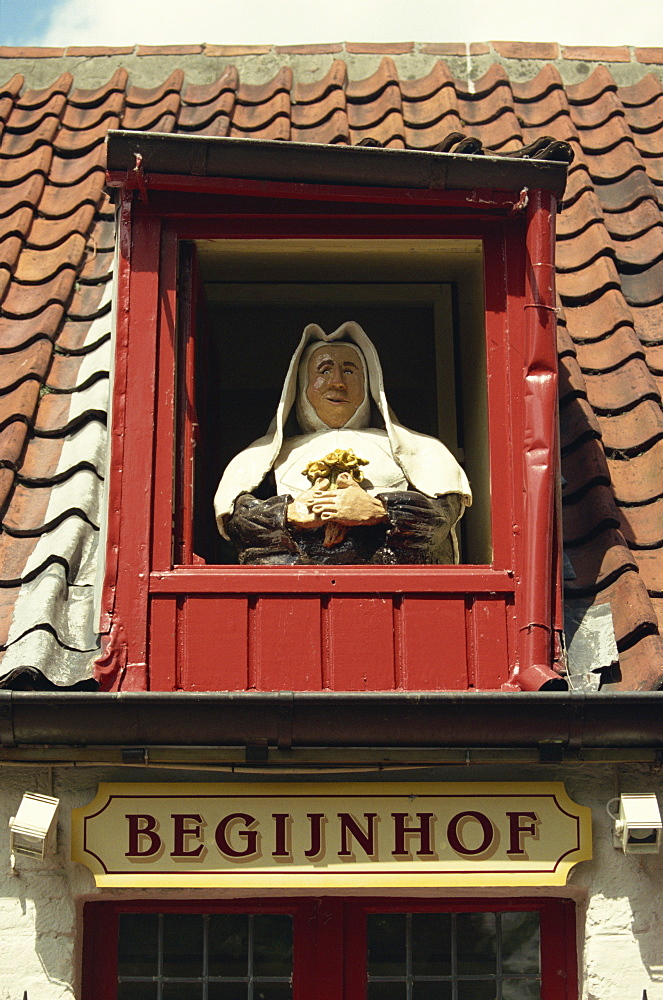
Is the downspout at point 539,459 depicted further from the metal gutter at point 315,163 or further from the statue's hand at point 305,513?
the statue's hand at point 305,513

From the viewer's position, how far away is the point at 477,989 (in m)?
4.91

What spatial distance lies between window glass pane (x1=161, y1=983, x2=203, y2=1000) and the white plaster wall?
1.02 feet

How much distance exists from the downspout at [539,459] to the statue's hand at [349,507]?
1.76 ft

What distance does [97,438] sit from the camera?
5688mm

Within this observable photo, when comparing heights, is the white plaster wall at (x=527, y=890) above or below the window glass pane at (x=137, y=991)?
above

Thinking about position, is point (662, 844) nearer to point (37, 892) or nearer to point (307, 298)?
point (37, 892)

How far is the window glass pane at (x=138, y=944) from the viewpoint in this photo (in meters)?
4.92

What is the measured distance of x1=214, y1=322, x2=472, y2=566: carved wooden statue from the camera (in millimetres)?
5301

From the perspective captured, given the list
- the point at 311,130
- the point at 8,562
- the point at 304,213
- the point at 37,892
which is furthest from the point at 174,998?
the point at 311,130

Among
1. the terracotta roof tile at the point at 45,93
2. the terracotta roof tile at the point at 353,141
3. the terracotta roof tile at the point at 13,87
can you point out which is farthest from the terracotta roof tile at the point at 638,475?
the terracotta roof tile at the point at 13,87

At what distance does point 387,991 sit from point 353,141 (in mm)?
4082

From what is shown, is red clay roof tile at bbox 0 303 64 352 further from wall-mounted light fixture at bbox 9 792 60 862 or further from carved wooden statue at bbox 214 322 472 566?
wall-mounted light fixture at bbox 9 792 60 862

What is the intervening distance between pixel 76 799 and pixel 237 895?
60 centimetres

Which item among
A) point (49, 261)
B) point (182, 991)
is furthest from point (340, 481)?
point (49, 261)
